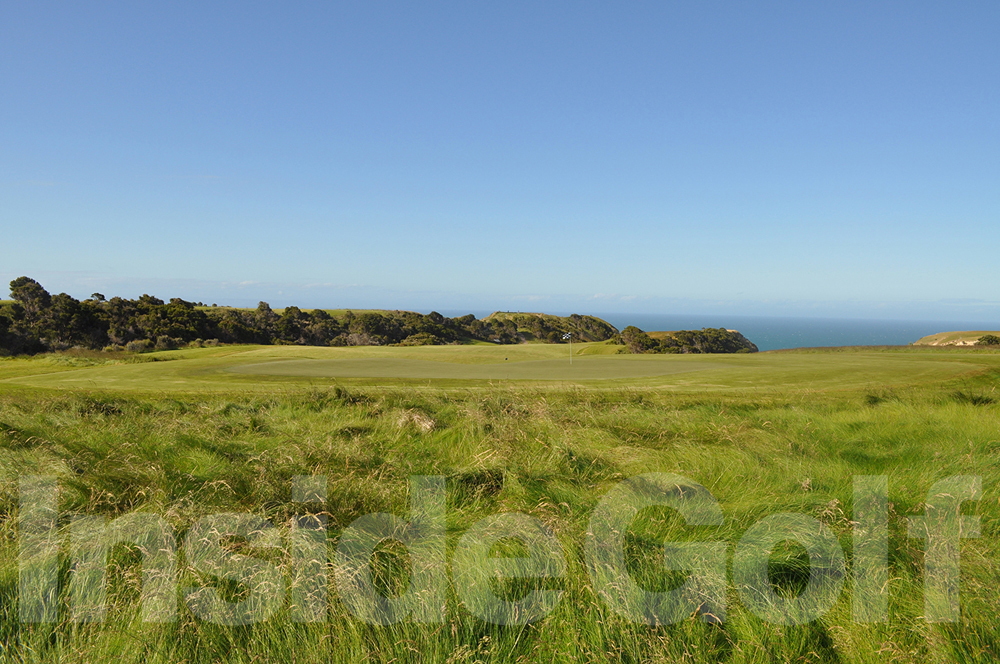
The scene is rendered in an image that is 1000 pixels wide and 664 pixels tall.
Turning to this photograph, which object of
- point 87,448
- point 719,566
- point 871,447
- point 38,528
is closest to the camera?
point 719,566

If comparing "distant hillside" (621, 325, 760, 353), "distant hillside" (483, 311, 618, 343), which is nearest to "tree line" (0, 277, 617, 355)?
"distant hillside" (483, 311, 618, 343)

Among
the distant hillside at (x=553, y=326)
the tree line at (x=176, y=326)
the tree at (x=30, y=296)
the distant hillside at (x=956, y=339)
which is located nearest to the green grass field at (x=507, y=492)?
the distant hillside at (x=956, y=339)

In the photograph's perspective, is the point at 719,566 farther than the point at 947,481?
No

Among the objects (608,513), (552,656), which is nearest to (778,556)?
(608,513)

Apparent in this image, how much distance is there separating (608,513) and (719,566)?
38.0 inches

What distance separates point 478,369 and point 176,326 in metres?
37.9

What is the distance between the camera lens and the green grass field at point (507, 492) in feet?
9.14

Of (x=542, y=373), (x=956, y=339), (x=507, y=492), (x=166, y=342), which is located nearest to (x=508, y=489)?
(x=507, y=492)

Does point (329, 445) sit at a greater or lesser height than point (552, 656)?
greater

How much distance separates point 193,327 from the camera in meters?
47.8

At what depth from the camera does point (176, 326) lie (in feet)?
155

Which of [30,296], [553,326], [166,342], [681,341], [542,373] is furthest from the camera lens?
[553,326]

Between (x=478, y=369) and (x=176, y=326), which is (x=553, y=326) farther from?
(x=478, y=369)

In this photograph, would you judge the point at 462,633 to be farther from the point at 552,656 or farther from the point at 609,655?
the point at 609,655
